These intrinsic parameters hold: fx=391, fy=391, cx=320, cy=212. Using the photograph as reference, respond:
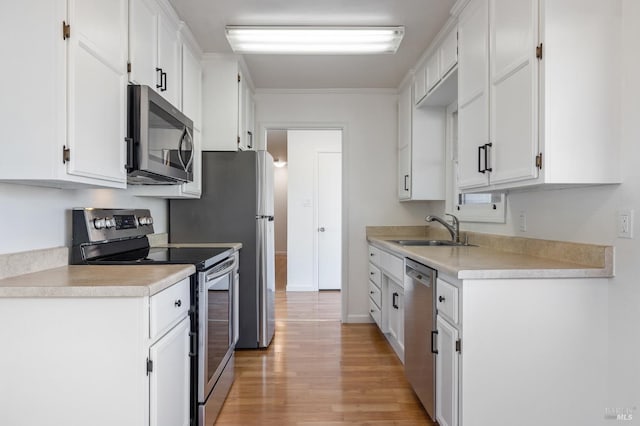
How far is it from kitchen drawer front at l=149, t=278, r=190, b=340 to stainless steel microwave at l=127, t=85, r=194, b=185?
2.00ft

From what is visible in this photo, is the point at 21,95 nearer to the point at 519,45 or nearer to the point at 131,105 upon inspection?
the point at 131,105

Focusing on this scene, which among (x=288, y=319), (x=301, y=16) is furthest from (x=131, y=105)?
(x=288, y=319)

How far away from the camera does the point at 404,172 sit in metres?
3.81

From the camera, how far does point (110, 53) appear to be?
170 centimetres

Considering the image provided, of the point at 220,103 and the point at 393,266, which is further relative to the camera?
the point at 220,103

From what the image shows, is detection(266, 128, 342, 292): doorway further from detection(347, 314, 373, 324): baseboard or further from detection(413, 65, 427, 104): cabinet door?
detection(413, 65, 427, 104): cabinet door

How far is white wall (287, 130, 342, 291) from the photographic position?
18.7 feet

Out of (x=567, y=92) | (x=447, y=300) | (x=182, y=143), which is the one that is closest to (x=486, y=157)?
(x=567, y=92)

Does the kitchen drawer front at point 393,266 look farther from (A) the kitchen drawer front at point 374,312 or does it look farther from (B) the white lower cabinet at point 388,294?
(A) the kitchen drawer front at point 374,312

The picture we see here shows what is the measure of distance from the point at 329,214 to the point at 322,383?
3331 mm

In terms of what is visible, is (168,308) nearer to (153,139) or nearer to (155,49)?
(153,139)

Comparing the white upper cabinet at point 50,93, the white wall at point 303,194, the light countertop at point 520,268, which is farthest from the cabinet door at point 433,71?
the white wall at point 303,194

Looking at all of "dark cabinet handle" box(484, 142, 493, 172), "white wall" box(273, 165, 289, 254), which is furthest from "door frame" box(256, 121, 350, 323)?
"white wall" box(273, 165, 289, 254)

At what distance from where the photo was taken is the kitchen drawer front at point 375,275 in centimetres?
350
